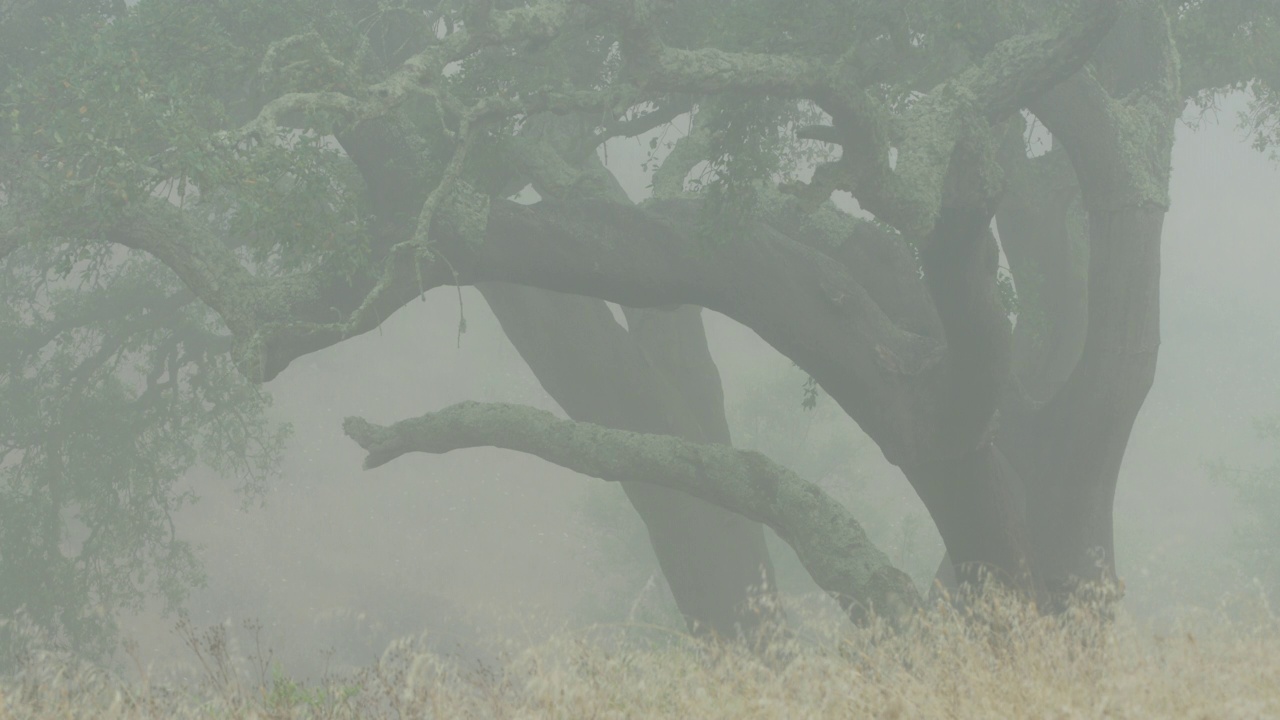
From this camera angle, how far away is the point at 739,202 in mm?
8430

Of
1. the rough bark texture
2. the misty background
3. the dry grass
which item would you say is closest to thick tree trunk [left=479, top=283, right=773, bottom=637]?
the rough bark texture

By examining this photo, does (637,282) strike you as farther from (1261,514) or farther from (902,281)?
(1261,514)

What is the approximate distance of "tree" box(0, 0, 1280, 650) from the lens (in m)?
7.63

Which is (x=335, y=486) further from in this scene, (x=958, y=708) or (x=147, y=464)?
(x=958, y=708)

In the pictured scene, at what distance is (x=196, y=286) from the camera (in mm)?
8859

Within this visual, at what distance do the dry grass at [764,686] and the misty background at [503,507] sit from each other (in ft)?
42.0

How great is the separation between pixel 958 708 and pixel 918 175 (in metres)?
4.39

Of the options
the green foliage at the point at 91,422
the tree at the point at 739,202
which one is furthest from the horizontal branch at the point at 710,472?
the green foliage at the point at 91,422

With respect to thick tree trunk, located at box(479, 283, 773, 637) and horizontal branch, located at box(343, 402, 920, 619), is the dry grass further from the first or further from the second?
thick tree trunk, located at box(479, 283, 773, 637)

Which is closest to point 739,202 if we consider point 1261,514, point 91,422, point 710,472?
point 710,472

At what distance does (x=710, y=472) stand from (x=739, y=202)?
2459 millimetres

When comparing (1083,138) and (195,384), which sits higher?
(1083,138)

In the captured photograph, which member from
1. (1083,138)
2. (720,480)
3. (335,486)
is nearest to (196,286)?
(720,480)

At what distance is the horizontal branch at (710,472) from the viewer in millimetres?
8711
